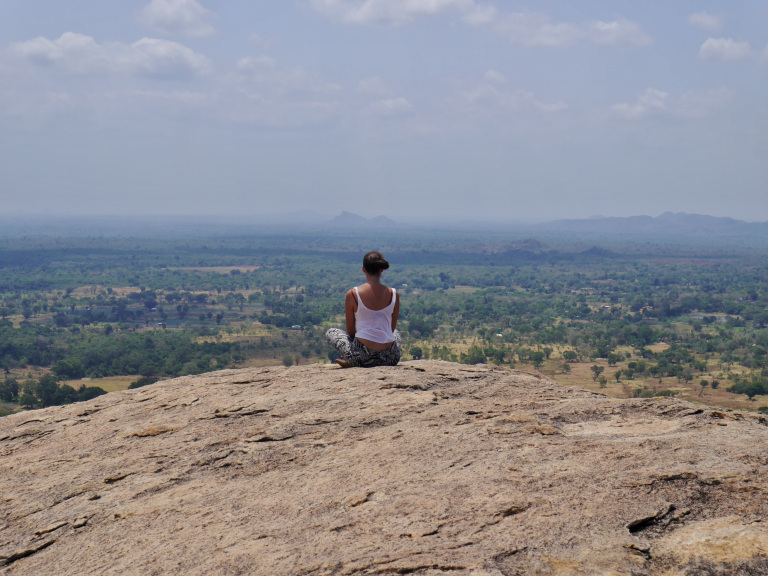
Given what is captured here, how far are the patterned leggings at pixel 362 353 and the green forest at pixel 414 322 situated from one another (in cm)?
3467

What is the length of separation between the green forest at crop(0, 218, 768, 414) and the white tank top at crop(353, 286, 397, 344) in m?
35.1

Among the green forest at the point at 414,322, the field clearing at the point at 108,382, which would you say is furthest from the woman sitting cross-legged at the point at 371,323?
the field clearing at the point at 108,382

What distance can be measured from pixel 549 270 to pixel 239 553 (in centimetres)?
18940

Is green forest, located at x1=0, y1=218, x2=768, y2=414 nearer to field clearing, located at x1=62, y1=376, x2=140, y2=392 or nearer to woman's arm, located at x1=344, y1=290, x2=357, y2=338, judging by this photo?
field clearing, located at x1=62, y1=376, x2=140, y2=392

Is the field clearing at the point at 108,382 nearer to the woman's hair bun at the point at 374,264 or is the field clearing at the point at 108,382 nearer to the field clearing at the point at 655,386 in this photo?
the field clearing at the point at 655,386

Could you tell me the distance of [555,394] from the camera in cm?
818

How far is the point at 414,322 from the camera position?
91562 millimetres

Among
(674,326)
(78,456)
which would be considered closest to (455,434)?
(78,456)

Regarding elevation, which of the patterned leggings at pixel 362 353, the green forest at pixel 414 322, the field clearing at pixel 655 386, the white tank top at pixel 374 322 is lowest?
the green forest at pixel 414 322

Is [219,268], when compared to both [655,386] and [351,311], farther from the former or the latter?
[351,311]

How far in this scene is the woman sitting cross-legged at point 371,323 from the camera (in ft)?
29.5

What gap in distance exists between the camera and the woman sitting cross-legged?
900cm

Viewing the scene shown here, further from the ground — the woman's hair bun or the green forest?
the woman's hair bun

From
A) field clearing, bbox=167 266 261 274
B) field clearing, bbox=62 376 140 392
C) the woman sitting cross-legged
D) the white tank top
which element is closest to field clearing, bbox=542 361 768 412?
the woman sitting cross-legged
